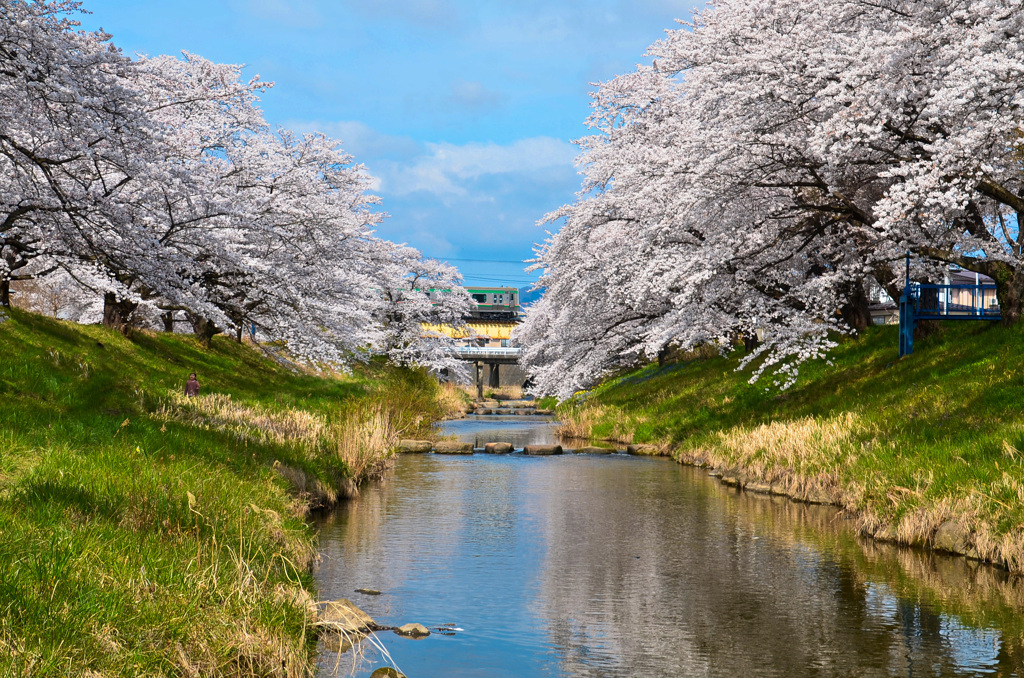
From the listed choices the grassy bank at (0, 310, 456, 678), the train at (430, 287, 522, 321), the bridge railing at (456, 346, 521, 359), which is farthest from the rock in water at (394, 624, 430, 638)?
the train at (430, 287, 522, 321)

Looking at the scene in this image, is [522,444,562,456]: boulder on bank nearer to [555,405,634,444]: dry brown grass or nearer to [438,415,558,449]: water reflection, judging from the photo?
[438,415,558,449]: water reflection

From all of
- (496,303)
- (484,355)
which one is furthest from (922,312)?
(496,303)

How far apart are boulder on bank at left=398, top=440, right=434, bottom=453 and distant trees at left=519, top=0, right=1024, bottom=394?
793 centimetres

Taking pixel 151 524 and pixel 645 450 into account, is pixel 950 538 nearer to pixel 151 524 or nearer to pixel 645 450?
pixel 151 524

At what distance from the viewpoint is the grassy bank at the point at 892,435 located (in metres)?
12.8

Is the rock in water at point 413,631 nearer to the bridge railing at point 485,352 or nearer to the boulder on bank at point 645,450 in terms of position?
the boulder on bank at point 645,450

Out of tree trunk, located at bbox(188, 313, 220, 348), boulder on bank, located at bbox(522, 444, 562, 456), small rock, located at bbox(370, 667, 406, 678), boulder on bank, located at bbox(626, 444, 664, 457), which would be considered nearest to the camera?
small rock, located at bbox(370, 667, 406, 678)

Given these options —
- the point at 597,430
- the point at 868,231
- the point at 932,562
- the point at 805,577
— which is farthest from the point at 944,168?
the point at 597,430

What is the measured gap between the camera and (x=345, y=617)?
8445 millimetres

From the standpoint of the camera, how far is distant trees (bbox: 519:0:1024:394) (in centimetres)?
1490

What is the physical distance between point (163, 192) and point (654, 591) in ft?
52.6

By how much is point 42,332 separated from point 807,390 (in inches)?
834

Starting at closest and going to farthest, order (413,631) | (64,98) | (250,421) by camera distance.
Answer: (413,631)
(64,98)
(250,421)

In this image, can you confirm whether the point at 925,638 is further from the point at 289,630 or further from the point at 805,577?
the point at 289,630
